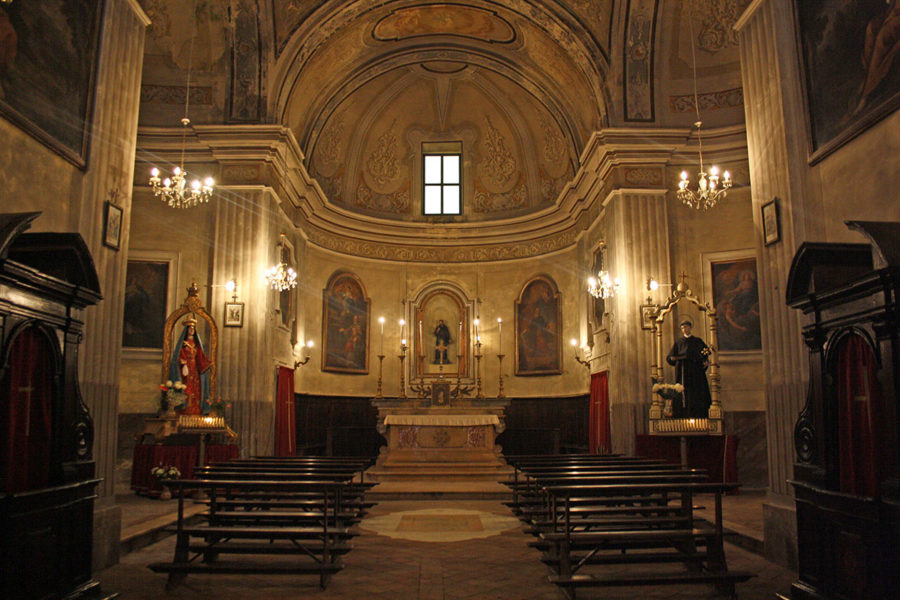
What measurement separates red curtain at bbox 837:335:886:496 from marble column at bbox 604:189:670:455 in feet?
28.1

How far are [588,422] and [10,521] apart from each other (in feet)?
46.1

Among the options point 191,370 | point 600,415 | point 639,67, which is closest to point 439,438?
point 600,415

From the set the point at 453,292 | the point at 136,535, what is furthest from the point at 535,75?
the point at 136,535

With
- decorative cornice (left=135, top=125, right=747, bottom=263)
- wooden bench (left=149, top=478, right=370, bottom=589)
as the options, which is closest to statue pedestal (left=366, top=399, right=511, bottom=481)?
decorative cornice (left=135, top=125, right=747, bottom=263)

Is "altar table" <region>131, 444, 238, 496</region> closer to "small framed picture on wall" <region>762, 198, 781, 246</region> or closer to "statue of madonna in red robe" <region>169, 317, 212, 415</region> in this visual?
"statue of madonna in red robe" <region>169, 317, 212, 415</region>

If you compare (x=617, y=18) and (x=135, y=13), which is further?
(x=617, y=18)

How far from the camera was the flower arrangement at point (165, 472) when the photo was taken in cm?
1066

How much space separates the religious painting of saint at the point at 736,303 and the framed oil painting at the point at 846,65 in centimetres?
689

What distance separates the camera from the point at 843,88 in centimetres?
661

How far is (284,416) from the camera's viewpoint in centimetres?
1491

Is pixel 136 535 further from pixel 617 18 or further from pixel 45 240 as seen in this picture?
pixel 617 18

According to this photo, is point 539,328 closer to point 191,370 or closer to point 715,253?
point 715,253

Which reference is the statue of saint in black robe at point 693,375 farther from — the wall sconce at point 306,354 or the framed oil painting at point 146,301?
the framed oil painting at point 146,301

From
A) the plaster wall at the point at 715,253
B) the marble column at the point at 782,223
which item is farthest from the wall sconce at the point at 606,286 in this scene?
the marble column at the point at 782,223
